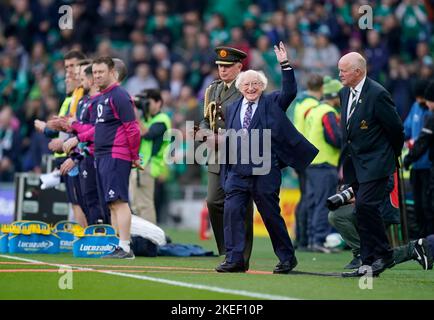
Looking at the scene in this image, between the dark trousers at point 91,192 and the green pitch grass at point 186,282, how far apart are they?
3.69ft

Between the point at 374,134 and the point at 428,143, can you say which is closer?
the point at 374,134

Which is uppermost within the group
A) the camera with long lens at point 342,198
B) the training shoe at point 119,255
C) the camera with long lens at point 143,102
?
the camera with long lens at point 143,102

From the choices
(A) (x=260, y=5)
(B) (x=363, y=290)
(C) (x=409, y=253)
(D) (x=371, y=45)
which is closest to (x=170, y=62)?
(A) (x=260, y=5)

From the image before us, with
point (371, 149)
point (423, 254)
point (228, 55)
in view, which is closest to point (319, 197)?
point (228, 55)

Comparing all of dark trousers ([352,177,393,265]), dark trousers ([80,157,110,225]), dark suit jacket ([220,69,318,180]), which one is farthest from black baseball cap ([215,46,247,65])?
dark trousers ([80,157,110,225])

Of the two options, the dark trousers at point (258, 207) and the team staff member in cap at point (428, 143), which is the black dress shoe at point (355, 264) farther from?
the team staff member in cap at point (428, 143)

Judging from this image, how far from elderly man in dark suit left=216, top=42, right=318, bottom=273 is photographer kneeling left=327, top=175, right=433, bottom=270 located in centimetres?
61

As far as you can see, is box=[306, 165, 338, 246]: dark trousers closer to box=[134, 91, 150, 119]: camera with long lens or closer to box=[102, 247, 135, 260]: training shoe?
box=[134, 91, 150, 119]: camera with long lens

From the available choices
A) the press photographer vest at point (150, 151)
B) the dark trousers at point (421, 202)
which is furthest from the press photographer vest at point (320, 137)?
the press photographer vest at point (150, 151)

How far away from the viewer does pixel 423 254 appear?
11.6 m

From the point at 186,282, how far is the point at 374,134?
2.46m

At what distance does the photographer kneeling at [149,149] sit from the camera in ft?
54.6

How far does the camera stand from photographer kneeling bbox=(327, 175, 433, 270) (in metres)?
Result: 11.2

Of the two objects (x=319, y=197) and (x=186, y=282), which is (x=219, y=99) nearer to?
(x=186, y=282)
